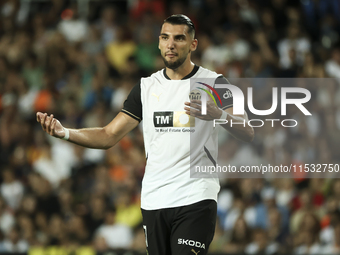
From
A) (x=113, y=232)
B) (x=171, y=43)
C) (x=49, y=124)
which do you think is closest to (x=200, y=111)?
(x=171, y=43)

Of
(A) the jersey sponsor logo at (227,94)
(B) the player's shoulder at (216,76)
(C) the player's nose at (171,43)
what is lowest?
(A) the jersey sponsor logo at (227,94)

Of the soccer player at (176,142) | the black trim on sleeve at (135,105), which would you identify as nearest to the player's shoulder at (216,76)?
the soccer player at (176,142)

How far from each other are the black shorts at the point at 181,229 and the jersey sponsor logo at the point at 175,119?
26.9 inches

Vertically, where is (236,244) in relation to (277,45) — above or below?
below

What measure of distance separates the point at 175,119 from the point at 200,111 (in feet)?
1.14

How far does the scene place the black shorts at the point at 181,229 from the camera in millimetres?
4277

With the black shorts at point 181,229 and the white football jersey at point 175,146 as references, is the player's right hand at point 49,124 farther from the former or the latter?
the black shorts at point 181,229

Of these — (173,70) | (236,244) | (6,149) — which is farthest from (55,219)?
(173,70)

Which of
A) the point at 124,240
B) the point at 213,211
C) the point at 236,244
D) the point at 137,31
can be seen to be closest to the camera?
the point at 213,211

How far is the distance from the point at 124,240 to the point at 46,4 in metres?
6.73

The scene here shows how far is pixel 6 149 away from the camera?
10633 millimetres

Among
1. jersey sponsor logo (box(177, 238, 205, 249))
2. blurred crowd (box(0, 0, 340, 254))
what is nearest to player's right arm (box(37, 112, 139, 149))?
jersey sponsor logo (box(177, 238, 205, 249))

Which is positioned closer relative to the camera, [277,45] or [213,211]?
[213,211]

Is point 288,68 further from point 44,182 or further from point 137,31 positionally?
point 44,182
